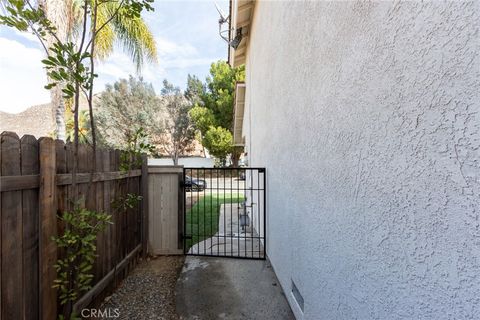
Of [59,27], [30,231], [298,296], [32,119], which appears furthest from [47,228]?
[32,119]

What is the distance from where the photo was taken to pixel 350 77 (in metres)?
1.68

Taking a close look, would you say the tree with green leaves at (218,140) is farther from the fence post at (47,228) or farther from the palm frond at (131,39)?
the fence post at (47,228)

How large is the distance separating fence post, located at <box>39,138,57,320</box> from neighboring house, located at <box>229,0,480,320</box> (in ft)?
7.23

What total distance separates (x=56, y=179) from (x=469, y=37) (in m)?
2.82

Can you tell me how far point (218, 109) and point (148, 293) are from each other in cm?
2032

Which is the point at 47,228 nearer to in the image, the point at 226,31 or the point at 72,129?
the point at 72,129

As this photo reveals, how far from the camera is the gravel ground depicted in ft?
10.1

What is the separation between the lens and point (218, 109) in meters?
22.9

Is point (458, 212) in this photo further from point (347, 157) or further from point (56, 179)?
point (56, 179)

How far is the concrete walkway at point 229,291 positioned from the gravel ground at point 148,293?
0.39 feet

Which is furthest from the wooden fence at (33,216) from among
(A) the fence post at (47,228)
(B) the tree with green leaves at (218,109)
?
(B) the tree with green leaves at (218,109)

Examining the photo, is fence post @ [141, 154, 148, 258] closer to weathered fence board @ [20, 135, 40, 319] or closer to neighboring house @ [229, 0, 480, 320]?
weathered fence board @ [20, 135, 40, 319]

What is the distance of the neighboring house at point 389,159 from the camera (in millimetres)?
883

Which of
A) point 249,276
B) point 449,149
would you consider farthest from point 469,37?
point 249,276
